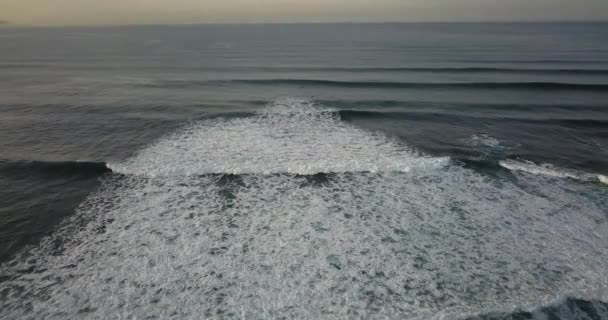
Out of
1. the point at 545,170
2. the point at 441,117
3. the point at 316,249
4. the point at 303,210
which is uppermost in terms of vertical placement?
the point at 441,117

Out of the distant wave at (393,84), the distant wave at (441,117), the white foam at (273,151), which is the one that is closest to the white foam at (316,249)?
the white foam at (273,151)

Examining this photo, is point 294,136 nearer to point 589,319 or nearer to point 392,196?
point 392,196

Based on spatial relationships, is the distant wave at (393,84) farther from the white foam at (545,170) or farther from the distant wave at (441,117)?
the white foam at (545,170)

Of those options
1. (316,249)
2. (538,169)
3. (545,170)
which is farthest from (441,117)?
(316,249)

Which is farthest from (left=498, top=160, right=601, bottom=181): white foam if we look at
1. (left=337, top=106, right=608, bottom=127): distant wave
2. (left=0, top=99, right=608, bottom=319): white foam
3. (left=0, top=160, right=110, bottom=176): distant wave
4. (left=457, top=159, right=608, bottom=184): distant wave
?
(left=0, top=160, right=110, bottom=176): distant wave

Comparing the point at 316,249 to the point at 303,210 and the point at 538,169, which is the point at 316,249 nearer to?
the point at 303,210

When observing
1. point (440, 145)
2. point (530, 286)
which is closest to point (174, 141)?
point (440, 145)

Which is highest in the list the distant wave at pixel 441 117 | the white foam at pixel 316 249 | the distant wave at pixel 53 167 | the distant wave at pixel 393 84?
the distant wave at pixel 393 84

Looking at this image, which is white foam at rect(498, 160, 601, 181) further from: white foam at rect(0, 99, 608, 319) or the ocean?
white foam at rect(0, 99, 608, 319)
